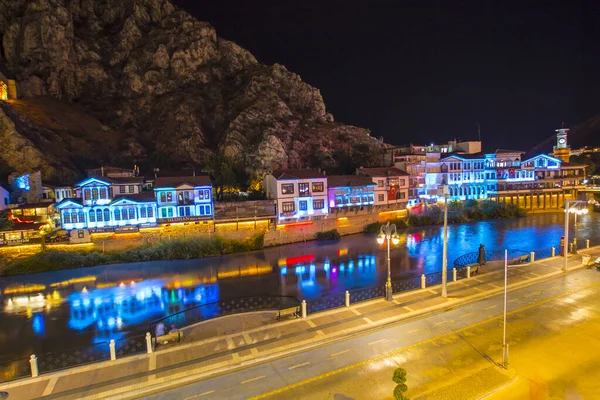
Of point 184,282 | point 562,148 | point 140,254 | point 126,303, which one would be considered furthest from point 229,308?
point 562,148

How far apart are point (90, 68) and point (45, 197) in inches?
2309

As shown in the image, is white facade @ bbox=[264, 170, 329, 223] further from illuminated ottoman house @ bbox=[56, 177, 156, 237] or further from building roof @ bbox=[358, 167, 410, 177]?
illuminated ottoman house @ bbox=[56, 177, 156, 237]

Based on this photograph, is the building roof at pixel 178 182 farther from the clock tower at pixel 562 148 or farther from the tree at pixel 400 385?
the clock tower at pixel 562 148

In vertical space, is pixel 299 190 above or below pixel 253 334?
above

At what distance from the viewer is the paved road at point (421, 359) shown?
494 inches

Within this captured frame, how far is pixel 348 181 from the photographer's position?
186 ft

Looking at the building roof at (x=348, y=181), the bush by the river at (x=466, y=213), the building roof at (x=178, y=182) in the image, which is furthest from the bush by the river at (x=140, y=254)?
the bush by the river at (x=466, y=213)

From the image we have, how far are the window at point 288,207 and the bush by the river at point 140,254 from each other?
5.29 meters

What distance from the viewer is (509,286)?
2256 cm

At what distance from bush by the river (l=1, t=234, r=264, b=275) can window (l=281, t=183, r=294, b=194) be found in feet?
24.4

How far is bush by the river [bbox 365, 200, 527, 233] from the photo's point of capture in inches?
2410

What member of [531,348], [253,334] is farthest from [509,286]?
[253,334]

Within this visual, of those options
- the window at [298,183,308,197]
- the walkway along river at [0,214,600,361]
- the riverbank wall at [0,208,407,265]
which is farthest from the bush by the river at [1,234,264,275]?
the window at [298,183,308,197]

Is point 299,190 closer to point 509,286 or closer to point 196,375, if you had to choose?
point 509,286
